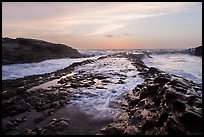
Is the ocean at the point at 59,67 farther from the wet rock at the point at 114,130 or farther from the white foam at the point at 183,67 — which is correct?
the wet rock at the point at 114,130

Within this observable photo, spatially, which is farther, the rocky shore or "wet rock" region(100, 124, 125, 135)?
"wet rock" region(100, 124, 125, 135)

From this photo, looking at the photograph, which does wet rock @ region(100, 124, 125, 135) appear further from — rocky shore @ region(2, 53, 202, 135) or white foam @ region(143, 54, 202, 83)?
white foam @ region(143, 54, 202, 83)

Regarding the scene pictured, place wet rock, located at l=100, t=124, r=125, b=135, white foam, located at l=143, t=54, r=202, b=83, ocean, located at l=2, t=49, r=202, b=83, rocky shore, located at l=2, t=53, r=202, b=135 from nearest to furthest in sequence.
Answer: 1. rocky shore, located at l=2, t=53, r=202, b=135
2. wet rock, located at l=100, t=124, r=125, b=135
3. ocean, located at l=2, t=49, r=202, b=83
4. white foam, located at l=143, t=54, r=202, b=83

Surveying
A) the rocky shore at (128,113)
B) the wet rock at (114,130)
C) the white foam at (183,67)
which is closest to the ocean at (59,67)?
the white foam at (183,67)

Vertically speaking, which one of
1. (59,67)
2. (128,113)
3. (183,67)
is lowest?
(183,67)

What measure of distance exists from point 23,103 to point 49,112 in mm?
1656

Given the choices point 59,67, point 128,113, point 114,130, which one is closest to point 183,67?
point 59,67

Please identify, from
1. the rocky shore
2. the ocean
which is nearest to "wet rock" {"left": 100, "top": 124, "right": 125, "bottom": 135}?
the rocky shore

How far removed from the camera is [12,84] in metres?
15.9

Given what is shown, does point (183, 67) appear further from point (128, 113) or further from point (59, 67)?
point (128, 113)

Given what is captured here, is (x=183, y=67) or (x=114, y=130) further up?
(x=114, y=130)

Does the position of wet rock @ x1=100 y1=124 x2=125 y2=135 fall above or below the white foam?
above

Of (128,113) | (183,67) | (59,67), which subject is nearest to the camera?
(128,113)

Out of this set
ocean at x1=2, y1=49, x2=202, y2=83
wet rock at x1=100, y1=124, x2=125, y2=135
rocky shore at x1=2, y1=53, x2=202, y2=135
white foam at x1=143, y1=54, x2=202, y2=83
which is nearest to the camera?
rocky shore at x1=2, y1=53, x2=202, y2=135
